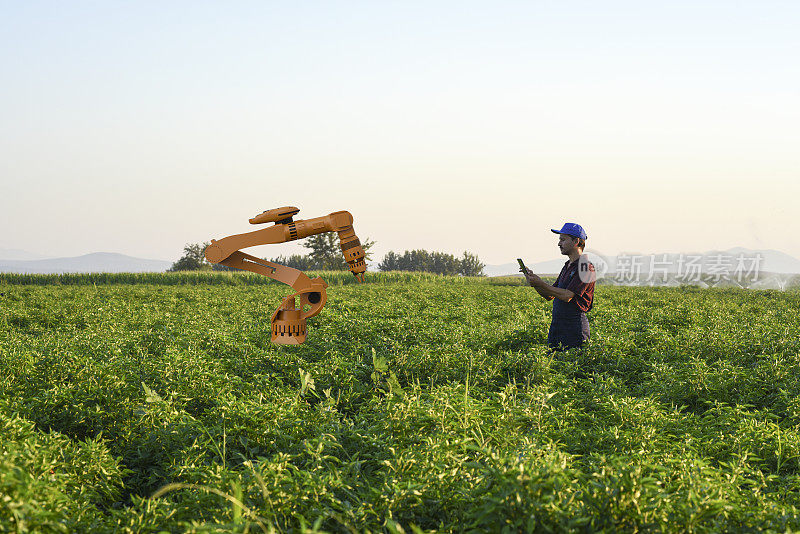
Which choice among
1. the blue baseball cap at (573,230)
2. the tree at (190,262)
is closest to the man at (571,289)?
the blue baseball cap at (573,230)

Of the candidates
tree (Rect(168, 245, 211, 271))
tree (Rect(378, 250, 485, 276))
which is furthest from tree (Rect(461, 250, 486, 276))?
tree (Rect(168, 245, 211, 271))

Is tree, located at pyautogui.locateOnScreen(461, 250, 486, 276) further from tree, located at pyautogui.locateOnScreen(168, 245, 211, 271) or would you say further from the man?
the man

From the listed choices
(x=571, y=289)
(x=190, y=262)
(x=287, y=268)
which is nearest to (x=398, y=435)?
(x=287, y=268)

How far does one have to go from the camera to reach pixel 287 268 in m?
7.81

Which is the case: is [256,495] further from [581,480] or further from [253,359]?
[253,359]

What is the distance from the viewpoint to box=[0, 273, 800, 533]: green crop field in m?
3.36

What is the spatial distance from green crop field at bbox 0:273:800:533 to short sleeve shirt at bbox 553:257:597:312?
888 mm

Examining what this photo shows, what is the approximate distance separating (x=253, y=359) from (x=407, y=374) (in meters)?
2.50

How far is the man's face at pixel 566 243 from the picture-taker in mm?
8570

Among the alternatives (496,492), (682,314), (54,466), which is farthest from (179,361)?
(682,314)

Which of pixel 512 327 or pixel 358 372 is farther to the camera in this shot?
pixel 512 327

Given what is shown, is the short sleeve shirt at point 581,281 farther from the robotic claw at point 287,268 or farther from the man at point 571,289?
the robotic claw at point 287,268

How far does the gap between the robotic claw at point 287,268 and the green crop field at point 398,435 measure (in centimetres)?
67

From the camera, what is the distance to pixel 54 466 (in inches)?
169
